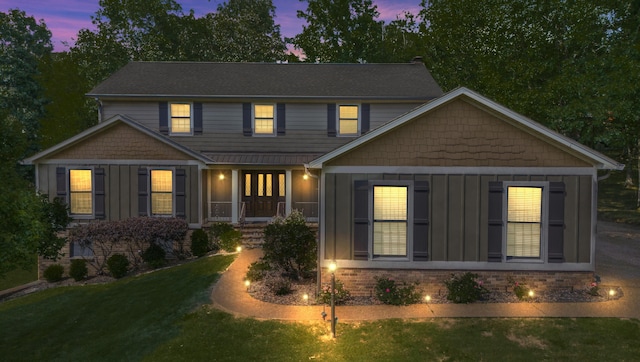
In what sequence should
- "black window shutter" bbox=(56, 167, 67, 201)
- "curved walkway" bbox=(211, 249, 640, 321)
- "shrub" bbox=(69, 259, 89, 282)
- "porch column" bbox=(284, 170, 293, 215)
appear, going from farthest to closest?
"porch column" bbox=(284, 170, 293, 215) < "black window shutter" bbox=(56, 167, 67, 201) < "shrub" bbox=(69, 259, 89, 282) < "curved walkway" bbox=(211, 249, 640, 321)

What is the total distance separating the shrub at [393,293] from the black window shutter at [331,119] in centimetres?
1016

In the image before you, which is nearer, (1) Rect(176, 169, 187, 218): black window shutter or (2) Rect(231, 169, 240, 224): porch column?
(1) Rect(176, 169, 187, 218): black window shutter

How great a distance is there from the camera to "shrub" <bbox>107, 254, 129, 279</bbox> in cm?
1541

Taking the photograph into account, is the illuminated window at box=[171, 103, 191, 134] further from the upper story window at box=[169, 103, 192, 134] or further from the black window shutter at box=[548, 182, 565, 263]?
the black window shutter at box=[548, 182, 565, 263]

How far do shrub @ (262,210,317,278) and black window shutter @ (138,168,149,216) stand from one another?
6874 mm

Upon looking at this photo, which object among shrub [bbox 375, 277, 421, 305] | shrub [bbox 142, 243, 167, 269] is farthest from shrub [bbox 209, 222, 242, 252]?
shrub [bbox 375, 277, 421, 305]

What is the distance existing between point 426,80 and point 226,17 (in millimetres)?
22850

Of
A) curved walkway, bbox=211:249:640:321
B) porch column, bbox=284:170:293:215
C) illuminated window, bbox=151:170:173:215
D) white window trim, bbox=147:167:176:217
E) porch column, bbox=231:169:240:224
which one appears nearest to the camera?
curved walkway, bbox=211:249:640:321

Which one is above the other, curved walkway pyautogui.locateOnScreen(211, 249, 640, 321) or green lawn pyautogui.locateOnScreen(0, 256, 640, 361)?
curved walkway pyautogui.locateOnScreen(211, 249, 640, 321)

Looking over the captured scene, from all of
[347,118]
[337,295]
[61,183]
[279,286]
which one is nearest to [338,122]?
[347,118]

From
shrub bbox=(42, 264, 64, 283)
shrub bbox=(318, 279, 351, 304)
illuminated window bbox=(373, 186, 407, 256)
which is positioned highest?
illuminated window bbox=(373, 186, 407, 256)

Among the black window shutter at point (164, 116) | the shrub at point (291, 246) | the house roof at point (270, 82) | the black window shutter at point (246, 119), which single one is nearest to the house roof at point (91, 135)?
the black window shutter at point (164, 116)

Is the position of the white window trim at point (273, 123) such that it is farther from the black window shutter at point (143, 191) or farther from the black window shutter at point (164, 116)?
the black window shutter at point (143, 191)

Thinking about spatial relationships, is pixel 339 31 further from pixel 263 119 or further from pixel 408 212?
pixel 408 212
